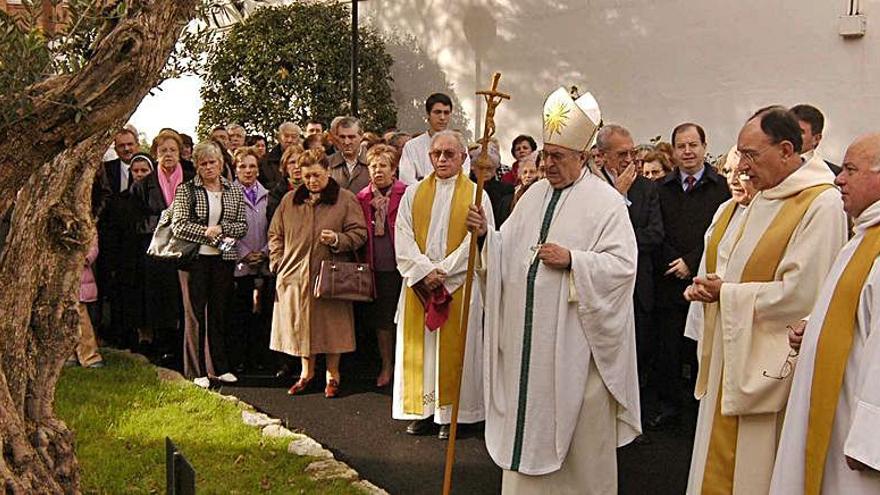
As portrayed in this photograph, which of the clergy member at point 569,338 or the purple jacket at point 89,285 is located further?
the purple jacket at point 89,285

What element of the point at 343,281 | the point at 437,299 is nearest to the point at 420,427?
the point at 437,299

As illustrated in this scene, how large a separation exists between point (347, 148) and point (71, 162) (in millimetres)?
4760

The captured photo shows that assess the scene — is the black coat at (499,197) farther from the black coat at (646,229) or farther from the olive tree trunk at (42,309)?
the olive tree trunk at (42,309)

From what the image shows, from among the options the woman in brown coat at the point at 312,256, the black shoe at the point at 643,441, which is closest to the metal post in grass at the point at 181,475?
the black shoe at the point at 643,441

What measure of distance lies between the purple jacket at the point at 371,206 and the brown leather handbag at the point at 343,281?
0.23 metres

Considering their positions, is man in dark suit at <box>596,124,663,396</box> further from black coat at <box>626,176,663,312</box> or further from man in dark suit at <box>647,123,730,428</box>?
man in dark suit at <box>647,123,730,428</box>

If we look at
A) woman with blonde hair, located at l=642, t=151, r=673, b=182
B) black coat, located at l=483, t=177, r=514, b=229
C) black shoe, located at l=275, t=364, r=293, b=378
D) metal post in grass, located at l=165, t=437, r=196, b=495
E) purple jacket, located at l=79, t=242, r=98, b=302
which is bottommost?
black shoe, located at l=275, t=364, r=293, b=378

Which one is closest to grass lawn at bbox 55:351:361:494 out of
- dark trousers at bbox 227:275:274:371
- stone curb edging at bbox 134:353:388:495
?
stone curb edging at bbox 134:353:388:495

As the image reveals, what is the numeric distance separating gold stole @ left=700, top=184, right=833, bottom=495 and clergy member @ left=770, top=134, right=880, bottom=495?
0.80 metres

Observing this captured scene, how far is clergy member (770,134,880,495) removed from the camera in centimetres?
361

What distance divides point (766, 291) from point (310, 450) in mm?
3186

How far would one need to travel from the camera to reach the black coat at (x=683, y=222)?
7383 mm

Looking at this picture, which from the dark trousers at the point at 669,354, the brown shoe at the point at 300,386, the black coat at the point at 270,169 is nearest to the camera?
the dark trousers at the point at 669,354

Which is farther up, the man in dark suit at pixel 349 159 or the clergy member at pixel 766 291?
the man in dark suit at pixel 349 159
